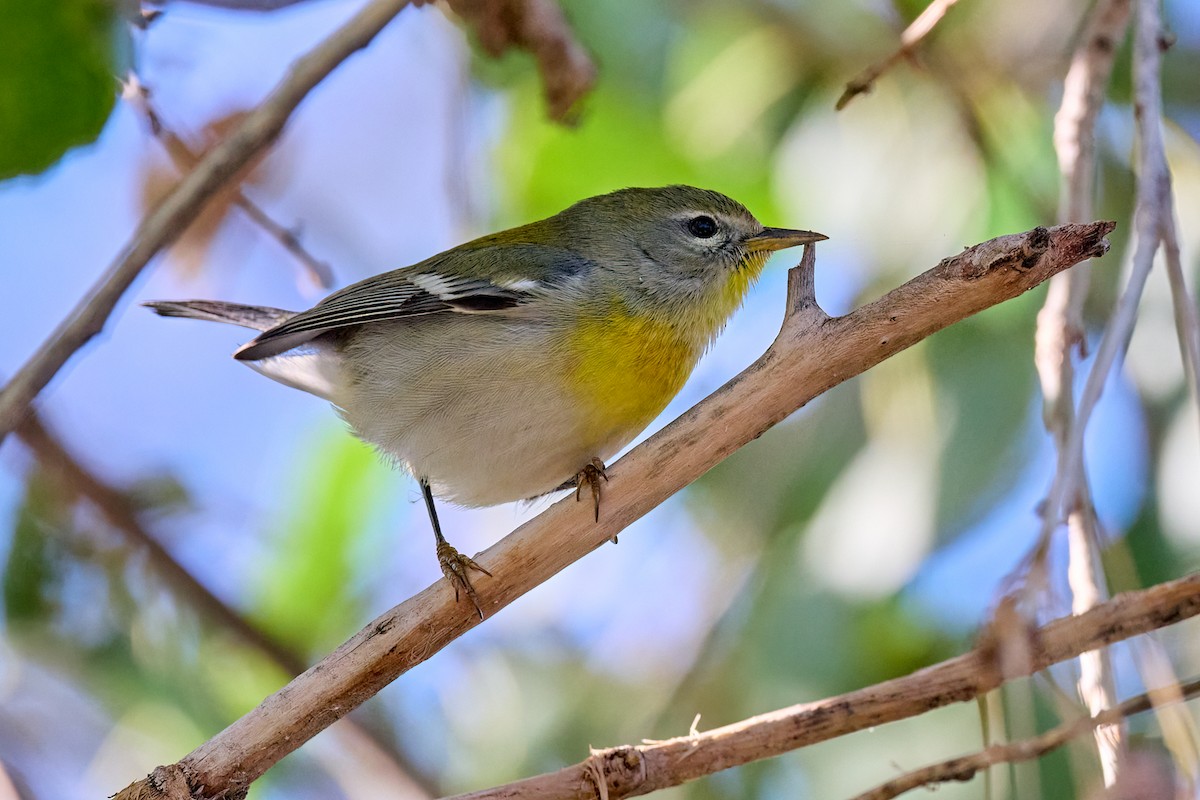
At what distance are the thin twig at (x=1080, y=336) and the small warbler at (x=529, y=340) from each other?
0.68 m

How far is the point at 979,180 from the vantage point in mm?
3328

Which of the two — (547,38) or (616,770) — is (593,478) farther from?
(547,38)

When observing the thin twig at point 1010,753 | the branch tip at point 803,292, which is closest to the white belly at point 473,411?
the branch tip at point 803,292

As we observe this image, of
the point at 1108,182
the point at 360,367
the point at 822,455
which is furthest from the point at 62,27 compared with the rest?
the point at 1108,182

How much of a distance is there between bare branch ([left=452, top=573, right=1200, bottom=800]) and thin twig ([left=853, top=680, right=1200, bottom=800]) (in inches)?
2.0

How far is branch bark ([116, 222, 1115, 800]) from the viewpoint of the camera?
1.80 metres

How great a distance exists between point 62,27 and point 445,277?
1.22 meters

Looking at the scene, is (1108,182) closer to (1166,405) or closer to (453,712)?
(1166,405)

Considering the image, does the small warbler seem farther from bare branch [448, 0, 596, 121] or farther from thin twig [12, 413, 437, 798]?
thin twig [12, 413, 437, 798]

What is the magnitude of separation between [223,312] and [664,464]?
2.08m

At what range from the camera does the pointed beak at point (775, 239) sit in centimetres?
306

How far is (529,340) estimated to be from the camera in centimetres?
288

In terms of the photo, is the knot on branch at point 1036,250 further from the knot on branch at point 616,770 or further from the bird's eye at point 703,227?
the bird's eye at point 703,227

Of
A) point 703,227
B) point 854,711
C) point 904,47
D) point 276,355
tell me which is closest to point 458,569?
point 854,711
